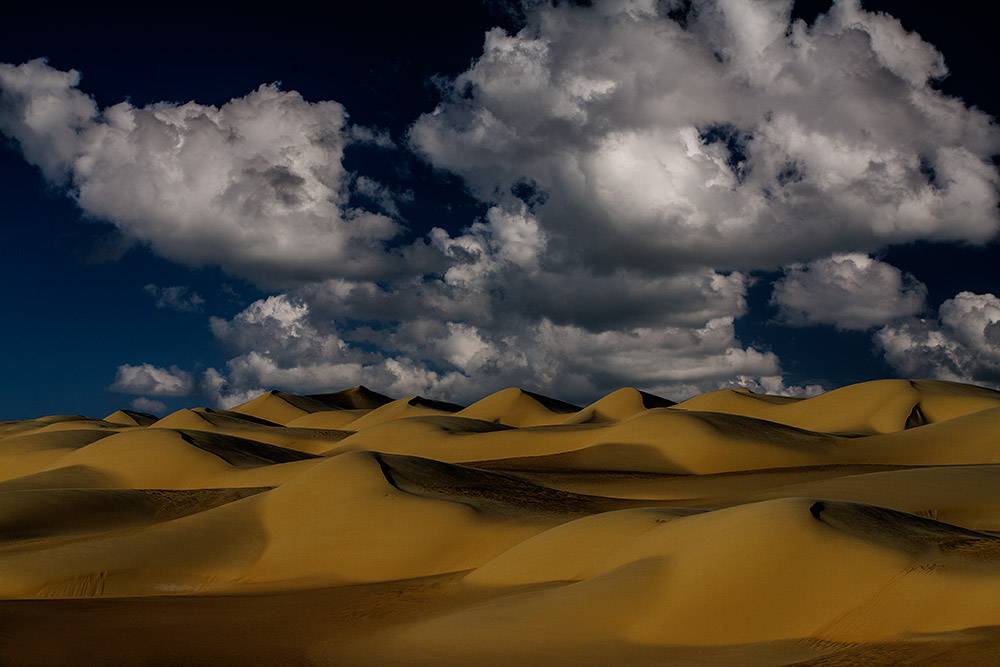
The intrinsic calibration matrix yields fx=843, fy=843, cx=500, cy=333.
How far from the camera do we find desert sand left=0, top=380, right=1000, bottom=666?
12289 mm

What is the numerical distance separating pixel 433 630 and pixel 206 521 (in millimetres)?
15511

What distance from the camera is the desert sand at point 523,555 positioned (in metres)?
12.3

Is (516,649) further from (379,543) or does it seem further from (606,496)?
(606,496)

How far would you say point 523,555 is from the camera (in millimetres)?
19281

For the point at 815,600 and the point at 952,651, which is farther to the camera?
the point at 815,600

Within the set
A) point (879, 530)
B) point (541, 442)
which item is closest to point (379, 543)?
point (879, 530)

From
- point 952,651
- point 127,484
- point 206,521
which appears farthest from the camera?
point 127,484

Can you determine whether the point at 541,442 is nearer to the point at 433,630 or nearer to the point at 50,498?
the point at 50,498

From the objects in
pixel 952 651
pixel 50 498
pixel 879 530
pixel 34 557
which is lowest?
pixel 952 651

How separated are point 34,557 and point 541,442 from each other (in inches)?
1481

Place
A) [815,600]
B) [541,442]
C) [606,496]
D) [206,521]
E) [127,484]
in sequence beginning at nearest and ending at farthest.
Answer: [815,600] → [206,521] → [606,496] → [127,484] → [541,442]

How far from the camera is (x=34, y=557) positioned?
77.0ft

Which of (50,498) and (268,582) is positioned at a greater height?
(50,498)

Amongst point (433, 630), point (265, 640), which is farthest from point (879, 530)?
point (265, 640)
